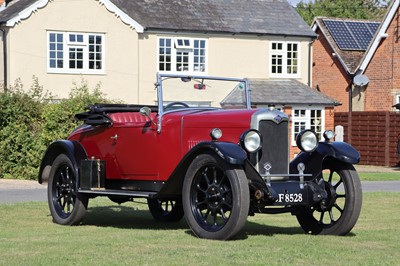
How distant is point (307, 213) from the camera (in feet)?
38.3

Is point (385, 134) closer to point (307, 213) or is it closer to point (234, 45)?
point (234, 45)

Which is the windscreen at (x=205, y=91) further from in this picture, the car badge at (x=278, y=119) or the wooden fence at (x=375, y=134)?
the wooden fence at (x=375, y=134)

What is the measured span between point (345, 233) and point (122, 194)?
9.23 ft

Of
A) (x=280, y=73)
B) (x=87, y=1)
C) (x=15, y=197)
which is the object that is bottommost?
(x=15, y=197)

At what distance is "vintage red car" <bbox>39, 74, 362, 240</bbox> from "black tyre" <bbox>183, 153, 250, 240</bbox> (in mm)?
11

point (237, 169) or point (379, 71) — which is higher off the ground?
point (379, 71)

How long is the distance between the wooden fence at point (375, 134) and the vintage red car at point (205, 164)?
23.4m

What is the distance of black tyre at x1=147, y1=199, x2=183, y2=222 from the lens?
523 inches

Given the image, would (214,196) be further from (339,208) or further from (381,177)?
(381,177)

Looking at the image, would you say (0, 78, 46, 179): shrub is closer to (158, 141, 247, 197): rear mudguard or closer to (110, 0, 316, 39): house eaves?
(110, 0, 316, 39): house eaves

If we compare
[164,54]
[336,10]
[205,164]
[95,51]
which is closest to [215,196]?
[205,164]

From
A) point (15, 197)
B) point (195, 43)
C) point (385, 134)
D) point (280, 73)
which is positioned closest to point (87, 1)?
point (195, 43)

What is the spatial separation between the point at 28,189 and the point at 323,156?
11.1 metres

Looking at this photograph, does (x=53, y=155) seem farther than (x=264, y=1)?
No
